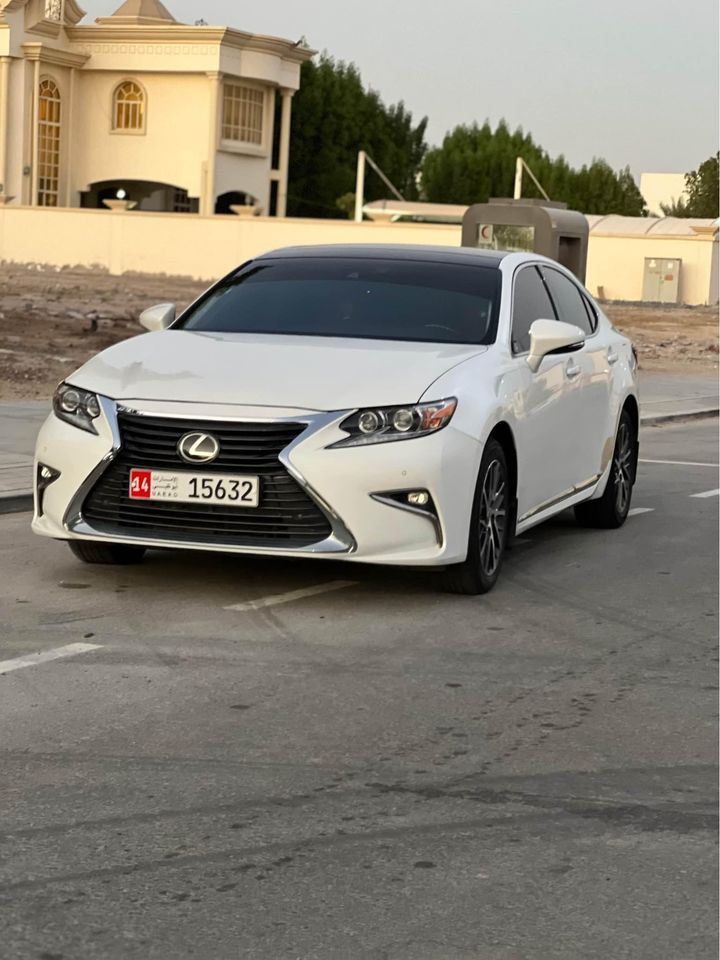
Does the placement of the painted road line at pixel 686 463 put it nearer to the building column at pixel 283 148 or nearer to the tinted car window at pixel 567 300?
the tinted car window at pixel 567 300

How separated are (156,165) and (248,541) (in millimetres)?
67526

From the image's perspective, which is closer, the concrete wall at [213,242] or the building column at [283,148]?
the concrete wall at [213,242]

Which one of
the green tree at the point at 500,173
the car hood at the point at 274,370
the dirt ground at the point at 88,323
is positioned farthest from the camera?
the green tree at the point at 500,173

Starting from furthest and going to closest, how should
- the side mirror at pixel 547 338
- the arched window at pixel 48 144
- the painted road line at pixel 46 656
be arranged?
the arched window at pixel 48 144 < the side mirror at pixel 547 338 < the painted road line at pixel 46 656

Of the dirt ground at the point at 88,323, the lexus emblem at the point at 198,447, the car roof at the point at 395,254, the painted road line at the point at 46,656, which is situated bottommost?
the dirt ground at the point at 88,323

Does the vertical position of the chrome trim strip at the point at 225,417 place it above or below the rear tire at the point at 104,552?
above

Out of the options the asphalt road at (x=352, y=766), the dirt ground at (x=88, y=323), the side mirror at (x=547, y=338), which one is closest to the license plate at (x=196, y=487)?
the asphalt road at (x=352, y=766)

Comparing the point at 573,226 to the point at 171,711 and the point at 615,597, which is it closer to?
the point at 615,597

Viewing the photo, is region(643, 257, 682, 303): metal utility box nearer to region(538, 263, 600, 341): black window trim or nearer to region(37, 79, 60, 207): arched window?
region(37, 79, 60, 207): arched window

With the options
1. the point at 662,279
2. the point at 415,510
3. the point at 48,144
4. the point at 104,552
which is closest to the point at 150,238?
the point at 48,144

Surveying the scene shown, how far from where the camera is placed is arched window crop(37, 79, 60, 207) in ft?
235

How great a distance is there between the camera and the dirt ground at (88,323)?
22.6 m

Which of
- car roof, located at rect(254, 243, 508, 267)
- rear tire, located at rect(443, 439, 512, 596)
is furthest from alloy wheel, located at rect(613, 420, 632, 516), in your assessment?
rear tire, located at rect(443, 439, 512, 596)

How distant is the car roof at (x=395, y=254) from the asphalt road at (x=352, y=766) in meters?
1.67
